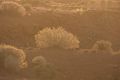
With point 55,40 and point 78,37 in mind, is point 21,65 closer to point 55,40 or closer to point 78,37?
point 55,40

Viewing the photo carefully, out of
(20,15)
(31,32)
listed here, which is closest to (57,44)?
(31,32)

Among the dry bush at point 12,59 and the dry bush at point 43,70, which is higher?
the dry bush at point 12,59

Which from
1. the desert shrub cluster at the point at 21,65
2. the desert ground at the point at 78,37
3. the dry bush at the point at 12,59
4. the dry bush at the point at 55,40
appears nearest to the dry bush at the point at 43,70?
the desert shrub cluster at the point at 21,65

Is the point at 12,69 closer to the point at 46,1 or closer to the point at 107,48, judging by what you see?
the point at 107,48

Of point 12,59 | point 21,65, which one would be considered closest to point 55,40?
point 21,65

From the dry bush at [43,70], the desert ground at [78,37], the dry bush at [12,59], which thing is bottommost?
the desert ground at [78,37]

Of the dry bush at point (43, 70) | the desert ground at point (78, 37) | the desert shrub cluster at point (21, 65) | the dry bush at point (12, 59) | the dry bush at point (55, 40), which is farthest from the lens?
the dry bush at point (55, 40)

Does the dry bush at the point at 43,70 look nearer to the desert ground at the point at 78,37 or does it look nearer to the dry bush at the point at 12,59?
the desert ground at the point at 78,37
